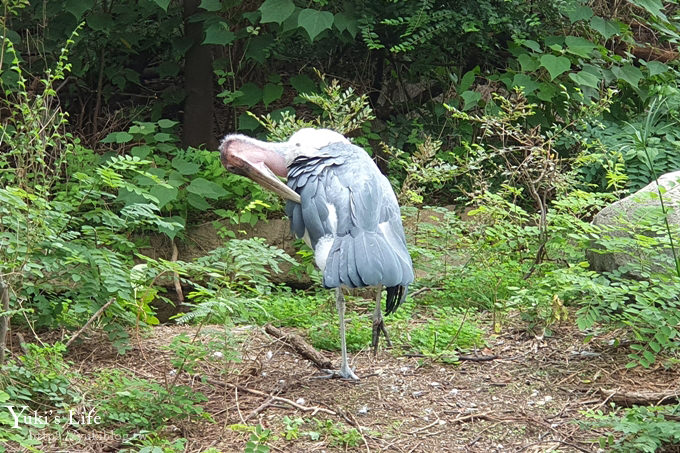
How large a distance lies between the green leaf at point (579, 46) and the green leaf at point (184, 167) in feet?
10.5

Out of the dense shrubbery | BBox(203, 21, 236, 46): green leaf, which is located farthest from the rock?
BBox(203, 21, 236, 46): green leaf

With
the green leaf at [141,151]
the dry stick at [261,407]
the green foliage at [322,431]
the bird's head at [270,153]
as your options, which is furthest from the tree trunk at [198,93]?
the green foliage at [322,431]

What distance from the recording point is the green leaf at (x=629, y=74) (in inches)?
295

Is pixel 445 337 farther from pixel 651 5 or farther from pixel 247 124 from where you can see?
pixel 651 5

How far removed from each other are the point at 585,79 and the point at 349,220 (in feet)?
11.8

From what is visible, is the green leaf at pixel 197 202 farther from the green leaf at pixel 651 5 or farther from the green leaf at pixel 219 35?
→ the green leaf at pixel 651 5

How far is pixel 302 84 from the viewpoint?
7.71m

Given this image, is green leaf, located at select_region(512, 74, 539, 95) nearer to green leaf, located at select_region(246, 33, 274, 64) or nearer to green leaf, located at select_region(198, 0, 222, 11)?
green leaf, located at select_region(246, 33, 274, 64)

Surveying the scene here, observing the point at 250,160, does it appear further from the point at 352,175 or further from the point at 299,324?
the point at 299,324

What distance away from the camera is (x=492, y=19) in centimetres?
748

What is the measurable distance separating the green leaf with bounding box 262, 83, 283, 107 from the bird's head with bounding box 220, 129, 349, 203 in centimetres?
238

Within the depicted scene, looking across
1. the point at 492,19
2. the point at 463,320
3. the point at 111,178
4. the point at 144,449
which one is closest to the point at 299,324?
the point at 463,320

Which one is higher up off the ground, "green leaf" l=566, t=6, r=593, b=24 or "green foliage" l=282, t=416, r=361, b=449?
"green leaf" l=566, t=6, r=593, b=24

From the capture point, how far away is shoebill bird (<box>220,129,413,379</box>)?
4184 millimetres
